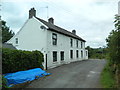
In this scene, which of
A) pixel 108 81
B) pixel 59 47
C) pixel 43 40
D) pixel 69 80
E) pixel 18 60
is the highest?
pixel 43 40

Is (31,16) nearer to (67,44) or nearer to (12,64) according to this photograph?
(67,44)

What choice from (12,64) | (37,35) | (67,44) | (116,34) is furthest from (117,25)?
(67,44)

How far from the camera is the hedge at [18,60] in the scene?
9.06 meters

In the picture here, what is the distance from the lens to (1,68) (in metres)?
8.58

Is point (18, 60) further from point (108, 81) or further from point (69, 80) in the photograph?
point (108, 81)

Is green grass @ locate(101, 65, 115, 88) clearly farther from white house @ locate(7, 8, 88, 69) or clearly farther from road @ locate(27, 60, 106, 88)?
white house @ locate(7, 8, 88, 69)

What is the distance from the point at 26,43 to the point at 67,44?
8.40 m

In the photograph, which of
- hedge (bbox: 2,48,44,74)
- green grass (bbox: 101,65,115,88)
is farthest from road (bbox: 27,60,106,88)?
hedge (bbox: 2,48,44,74)

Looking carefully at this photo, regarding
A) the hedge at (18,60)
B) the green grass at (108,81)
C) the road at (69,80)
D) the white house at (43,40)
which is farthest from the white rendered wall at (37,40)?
the green grass at (108,81)

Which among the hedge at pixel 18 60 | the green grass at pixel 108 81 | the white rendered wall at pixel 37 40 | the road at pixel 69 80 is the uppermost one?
the white rendered wall at pixel 37 40

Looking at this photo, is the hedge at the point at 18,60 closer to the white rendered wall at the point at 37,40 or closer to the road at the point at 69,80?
the road at the point at 69,80

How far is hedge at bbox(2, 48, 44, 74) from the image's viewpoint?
9.06 m

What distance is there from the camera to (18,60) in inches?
408

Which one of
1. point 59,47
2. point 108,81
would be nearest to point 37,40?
point 59,47
